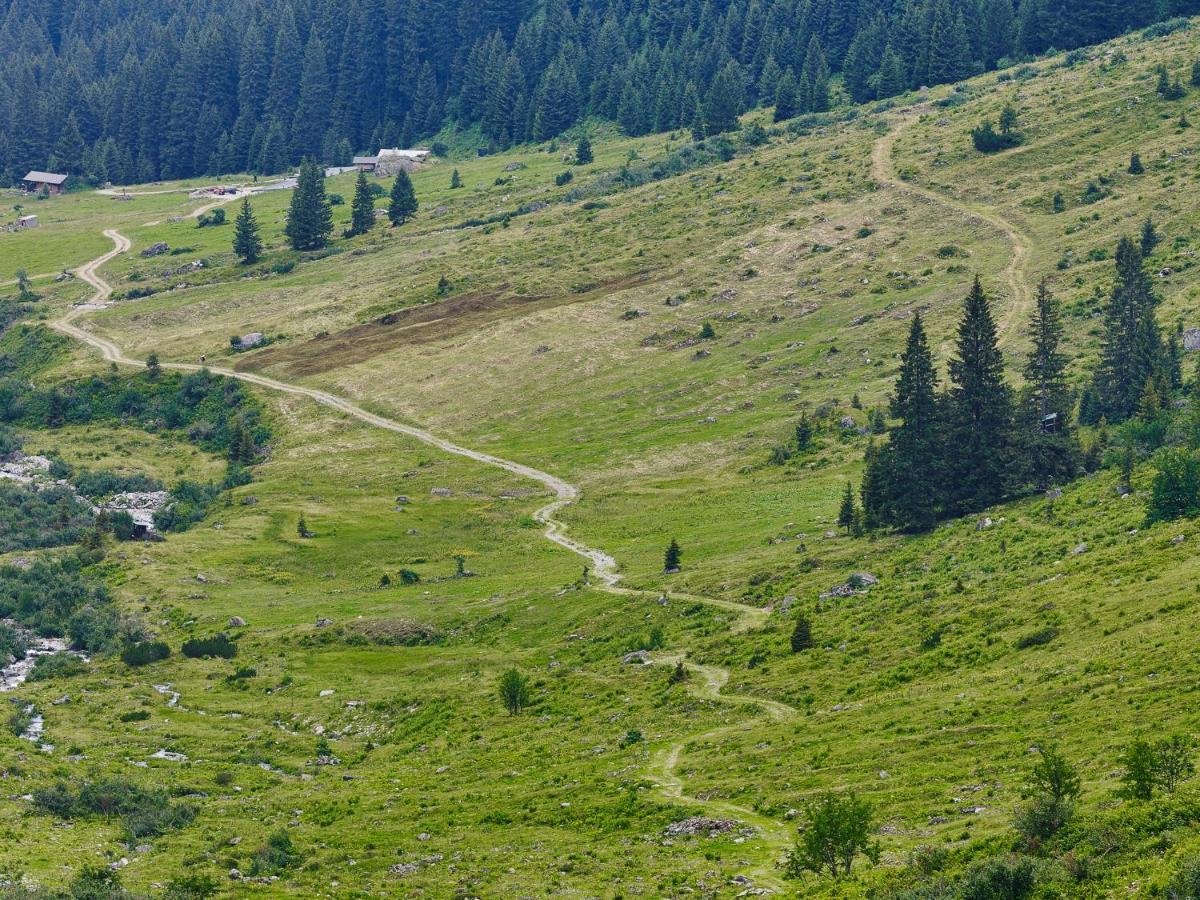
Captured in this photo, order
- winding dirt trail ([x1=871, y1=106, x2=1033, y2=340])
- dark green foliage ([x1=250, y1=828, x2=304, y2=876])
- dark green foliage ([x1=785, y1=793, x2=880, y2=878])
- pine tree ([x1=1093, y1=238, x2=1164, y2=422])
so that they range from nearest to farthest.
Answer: dark green foliage ([x1=785, y1=793, x2=880, y2=878]) < dark green foliage ([x1=250, y1=828, x2=304, y2=876]) < pine tree ([x1=1093, y1=238, x2=1164, y2=422]) < winding dirt trail ([x1=871, y1=106, x2=1033, y2=340])

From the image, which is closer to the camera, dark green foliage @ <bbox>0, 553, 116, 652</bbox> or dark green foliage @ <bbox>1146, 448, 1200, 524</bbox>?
dark green foliage @ <bbox>1146, 448, 1200, 524</bbox>

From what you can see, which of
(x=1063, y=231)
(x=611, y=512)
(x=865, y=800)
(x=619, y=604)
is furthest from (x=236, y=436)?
(x=865, y=800)

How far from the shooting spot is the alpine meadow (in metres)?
55.9

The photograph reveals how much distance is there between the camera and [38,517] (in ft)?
433

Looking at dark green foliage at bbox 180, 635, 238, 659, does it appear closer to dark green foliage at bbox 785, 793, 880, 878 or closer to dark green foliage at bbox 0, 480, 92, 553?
dark green foliage at bbox 0, 480, 92, 553

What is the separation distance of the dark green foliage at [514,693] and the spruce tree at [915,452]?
32323 mm

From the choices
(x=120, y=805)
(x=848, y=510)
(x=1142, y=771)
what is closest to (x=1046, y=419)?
(x=848, y=510)

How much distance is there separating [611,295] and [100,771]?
121865 mm

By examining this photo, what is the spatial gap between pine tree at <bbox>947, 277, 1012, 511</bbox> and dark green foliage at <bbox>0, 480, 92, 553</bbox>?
7301 cm

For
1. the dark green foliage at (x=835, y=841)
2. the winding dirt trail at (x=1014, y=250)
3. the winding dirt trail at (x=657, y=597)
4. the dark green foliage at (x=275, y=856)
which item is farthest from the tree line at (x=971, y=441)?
the dark green foliage at (x=835, y=841)

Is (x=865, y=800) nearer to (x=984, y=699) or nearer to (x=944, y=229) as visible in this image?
(x=984, y=699)

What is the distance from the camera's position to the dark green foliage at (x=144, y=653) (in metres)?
94.5

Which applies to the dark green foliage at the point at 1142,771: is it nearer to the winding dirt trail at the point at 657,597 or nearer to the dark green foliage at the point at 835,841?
the dark green foliage at the point at 835,841

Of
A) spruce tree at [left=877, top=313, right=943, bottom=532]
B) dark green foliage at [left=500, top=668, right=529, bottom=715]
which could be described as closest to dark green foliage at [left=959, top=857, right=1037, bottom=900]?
dark green foliage at [left=500, top=668, right=529, bottom=715]
